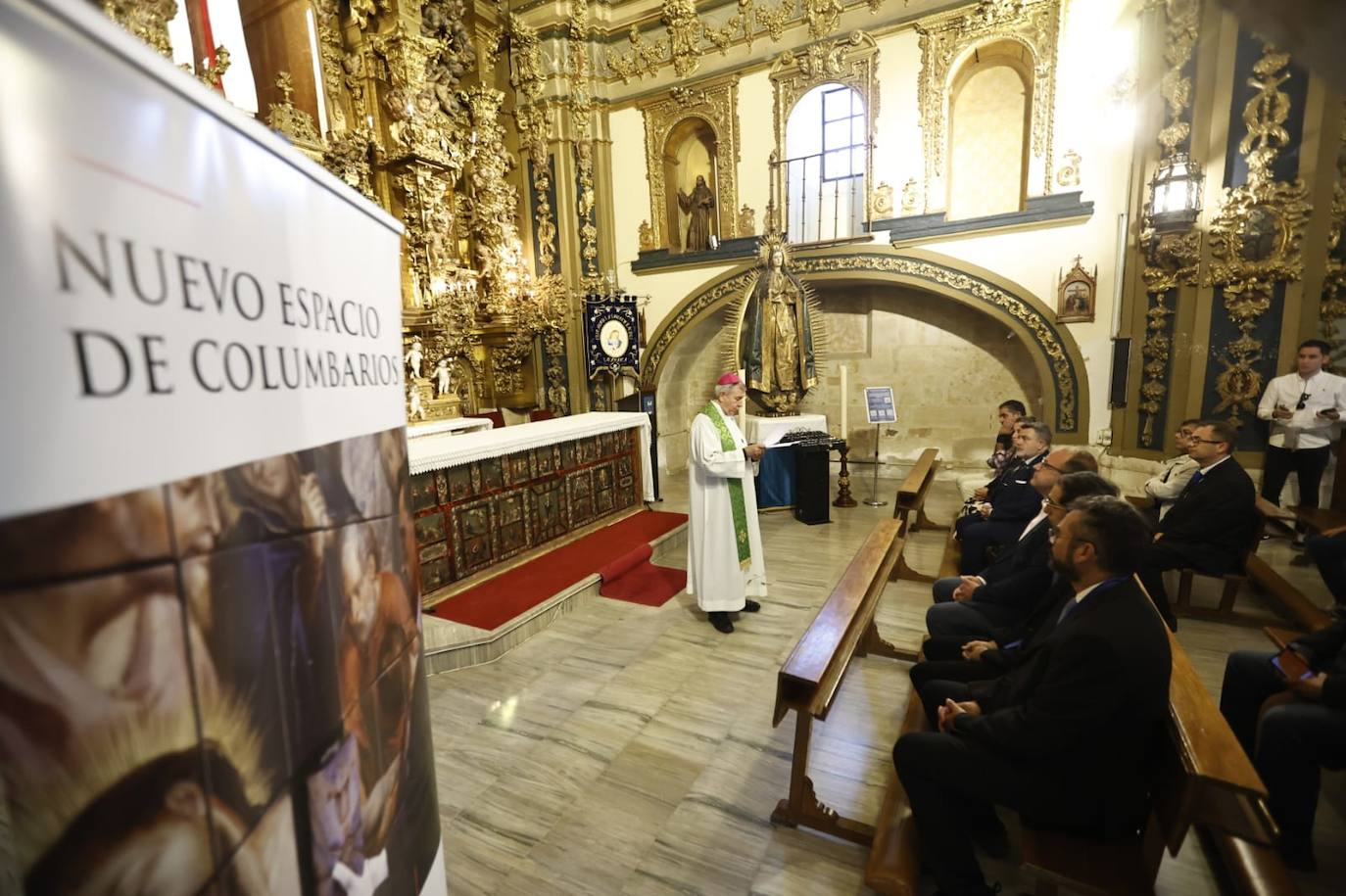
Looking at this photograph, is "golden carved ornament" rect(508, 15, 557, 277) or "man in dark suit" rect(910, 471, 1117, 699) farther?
"golden carved ornament" rect(508, 15, 557, 277)

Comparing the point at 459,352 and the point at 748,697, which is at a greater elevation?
the point at 459,352

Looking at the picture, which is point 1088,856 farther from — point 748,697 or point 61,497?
point 61,497

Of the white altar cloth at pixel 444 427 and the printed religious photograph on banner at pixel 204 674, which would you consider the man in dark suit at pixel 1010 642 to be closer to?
the printed religious photograph on banner at pixel 204 674

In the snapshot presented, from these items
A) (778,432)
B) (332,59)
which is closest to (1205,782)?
(778,432)

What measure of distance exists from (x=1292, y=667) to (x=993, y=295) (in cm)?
587

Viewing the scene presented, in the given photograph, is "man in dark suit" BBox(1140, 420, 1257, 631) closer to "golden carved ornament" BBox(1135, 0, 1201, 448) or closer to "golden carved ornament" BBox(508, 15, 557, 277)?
"golden carved ornament" BBox(1135, 0, 1201, 448)

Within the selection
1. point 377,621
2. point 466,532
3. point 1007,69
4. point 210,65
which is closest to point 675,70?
point 1007,69

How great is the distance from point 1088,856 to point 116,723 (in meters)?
2.34

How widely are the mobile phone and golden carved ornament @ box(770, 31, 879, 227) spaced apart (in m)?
6.71

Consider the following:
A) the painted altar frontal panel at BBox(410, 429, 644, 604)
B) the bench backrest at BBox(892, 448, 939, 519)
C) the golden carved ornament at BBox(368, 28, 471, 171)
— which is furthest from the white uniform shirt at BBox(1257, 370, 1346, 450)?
the golden carved ornament at BBox(368, 28, 471, 171)

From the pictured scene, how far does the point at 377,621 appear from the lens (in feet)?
3.46

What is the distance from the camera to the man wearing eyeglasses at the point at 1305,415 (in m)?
4.86

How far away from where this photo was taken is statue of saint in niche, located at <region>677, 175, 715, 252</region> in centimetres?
902

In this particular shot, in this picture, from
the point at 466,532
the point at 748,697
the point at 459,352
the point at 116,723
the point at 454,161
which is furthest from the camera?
the point at 459,352
